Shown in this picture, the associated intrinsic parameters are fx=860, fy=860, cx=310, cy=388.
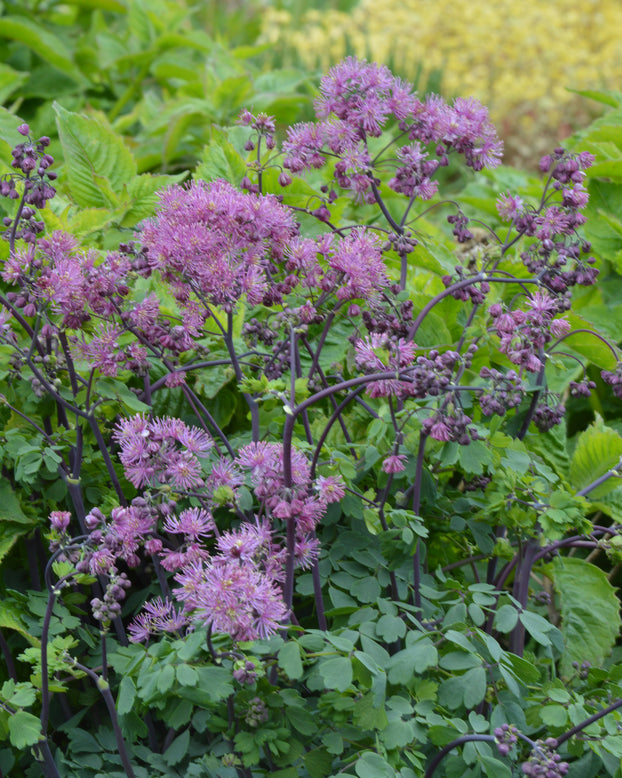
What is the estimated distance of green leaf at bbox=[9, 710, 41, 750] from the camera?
1.01 meters

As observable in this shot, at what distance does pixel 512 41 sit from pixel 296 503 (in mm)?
11013

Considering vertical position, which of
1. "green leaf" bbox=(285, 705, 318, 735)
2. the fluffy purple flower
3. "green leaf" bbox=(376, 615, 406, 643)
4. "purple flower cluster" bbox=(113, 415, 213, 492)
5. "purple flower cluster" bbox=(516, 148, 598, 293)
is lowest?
"green leaf" bbox=(285, 705, 318, 735)

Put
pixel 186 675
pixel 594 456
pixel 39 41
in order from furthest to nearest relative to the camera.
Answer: pixel 39 41 < pixel 594 456 < pixel 186 675

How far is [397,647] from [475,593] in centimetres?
13

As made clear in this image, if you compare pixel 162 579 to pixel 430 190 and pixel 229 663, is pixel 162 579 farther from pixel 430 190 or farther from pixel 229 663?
pixel 430 190

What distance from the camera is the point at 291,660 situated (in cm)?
93

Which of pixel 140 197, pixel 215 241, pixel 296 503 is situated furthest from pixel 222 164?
pixel 296 503

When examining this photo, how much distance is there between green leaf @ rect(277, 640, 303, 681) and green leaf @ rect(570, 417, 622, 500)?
2.28 ft

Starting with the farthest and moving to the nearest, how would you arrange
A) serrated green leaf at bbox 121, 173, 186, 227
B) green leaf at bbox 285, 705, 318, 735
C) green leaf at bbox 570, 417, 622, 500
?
serrated green leaf at bbox 121, 173, 186, 227
green leaf at bbox 570, 417, 622, 500
green leaf at bbox 285, 705, 318, 735

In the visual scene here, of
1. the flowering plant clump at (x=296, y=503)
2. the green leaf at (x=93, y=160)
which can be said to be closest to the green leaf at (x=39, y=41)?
the green leaf at (x=93, y=160)

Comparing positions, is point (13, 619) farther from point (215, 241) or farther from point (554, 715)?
point (554, 715)

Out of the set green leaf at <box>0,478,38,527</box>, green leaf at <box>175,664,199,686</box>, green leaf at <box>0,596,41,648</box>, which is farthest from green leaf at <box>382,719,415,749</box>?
green leaf at <box>0,478,38,527</box>

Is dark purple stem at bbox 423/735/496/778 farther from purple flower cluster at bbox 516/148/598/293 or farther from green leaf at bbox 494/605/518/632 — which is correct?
purple flower cluster at bbox 516/148/598/293

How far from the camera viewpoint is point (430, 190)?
1.22 metres
